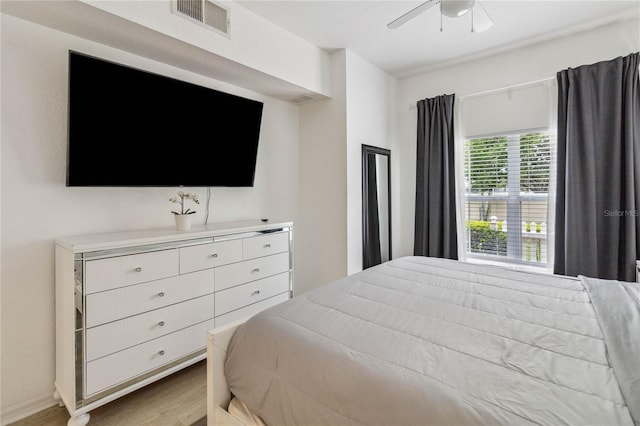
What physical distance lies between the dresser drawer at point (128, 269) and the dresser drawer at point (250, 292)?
18.2 inches

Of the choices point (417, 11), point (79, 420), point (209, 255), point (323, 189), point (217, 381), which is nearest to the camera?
point (217, 381)

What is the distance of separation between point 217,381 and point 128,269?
92 centimetres

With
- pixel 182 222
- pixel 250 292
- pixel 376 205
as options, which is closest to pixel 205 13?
pixel 182 222

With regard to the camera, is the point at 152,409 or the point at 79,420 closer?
the point at 79,420

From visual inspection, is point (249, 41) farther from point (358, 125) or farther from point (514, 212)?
point (514, 212)

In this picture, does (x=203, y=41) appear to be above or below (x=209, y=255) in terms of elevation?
above

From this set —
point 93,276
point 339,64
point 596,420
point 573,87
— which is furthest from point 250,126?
point 573,87

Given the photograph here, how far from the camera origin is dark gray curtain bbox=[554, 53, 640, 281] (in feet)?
8.28

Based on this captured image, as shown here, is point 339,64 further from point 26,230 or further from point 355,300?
point 26,230

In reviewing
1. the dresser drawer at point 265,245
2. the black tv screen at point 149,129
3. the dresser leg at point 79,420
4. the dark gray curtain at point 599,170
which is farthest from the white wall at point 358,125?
the dresser leg at point 79,420

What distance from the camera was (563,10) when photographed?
255 cm

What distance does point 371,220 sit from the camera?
358 centimetres

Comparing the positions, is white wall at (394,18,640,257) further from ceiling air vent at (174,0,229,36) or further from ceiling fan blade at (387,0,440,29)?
ceiling air vent at (174,0,229,36)

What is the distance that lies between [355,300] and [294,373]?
57 centimetres
